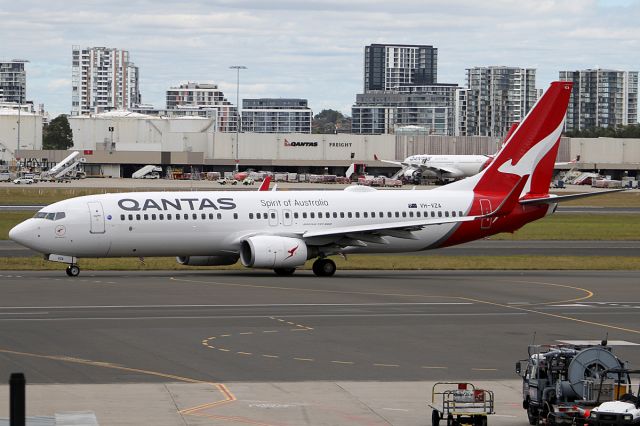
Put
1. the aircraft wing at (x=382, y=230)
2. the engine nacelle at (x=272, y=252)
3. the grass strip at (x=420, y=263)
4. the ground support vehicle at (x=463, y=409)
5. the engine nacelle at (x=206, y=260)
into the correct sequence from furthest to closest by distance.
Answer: the grass strip at (x=420, y=263), the engine nacelle at (x=206, y=260), the aircraft wing at (x=382, y=230), the engine nacelle at (x=272, y=252), the ground support vehicle at (x=463, y=409)

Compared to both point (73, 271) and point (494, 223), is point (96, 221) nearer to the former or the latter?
point (73, 271)

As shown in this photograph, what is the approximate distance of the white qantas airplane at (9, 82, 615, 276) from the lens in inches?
2080

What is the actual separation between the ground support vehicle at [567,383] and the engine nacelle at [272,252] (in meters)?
30.4

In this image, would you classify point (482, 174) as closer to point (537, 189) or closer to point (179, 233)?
point (537, 189)

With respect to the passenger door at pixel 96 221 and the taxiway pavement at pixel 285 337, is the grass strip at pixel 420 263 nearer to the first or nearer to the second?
the taxiway pavement at pixel 285 337

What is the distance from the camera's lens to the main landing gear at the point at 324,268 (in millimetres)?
56000

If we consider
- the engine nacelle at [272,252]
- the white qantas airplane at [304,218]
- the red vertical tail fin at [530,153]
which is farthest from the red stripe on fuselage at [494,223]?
the engine nacelle at [272,252]

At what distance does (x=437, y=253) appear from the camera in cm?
6938

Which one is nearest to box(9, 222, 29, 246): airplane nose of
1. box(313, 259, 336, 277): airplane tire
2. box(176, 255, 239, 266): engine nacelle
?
box(176, 255, 239, 266): engine nacelle

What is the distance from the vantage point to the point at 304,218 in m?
56.5

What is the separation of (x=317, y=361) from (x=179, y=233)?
929 inches

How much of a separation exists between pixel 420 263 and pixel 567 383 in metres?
40.7

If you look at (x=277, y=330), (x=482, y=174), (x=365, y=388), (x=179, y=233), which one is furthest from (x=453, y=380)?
(x=482, y=174)

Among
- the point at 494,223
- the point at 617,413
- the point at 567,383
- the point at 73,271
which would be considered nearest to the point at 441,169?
the point at 494,223
